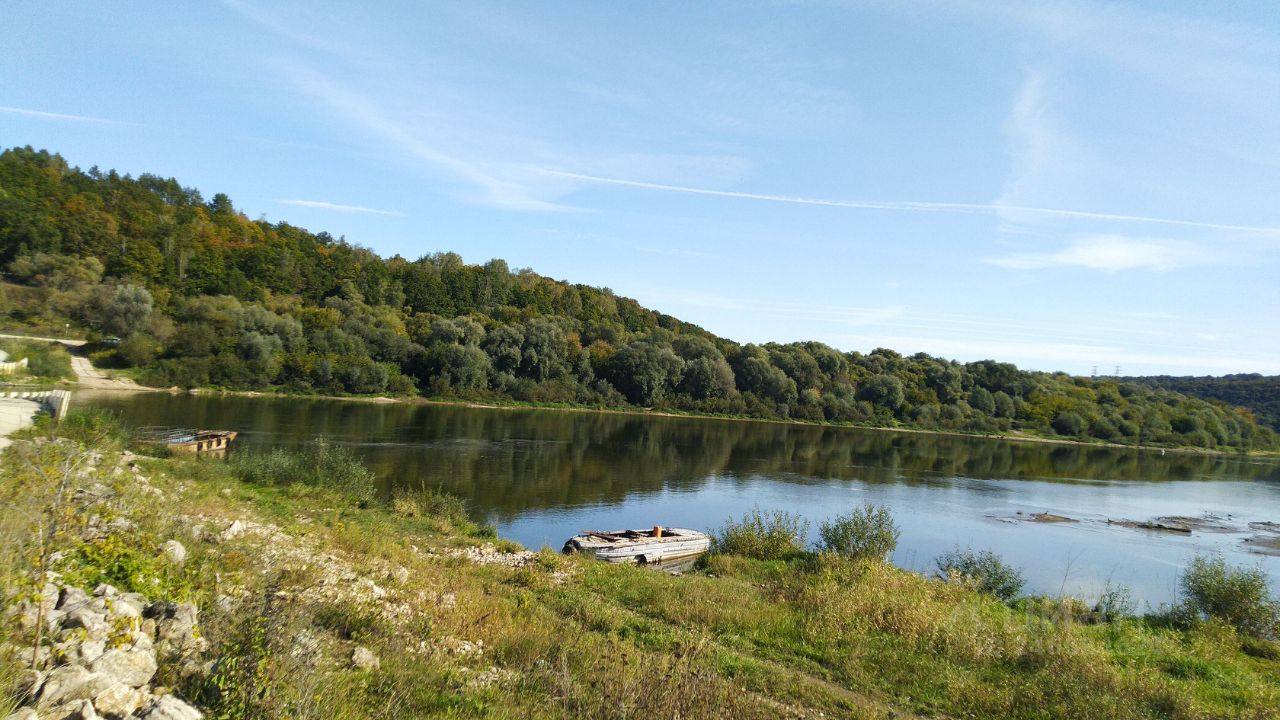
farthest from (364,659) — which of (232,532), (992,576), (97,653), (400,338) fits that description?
(400,338)

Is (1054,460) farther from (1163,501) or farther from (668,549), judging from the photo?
(668,549)

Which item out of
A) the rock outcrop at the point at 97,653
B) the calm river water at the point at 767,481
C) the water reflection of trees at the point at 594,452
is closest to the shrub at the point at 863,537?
the calm river water at the point at 767,481

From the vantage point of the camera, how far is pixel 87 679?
4.33 metres

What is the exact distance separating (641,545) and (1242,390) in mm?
159654

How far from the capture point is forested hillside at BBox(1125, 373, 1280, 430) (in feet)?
371

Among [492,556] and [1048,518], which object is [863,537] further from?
[1048,518]

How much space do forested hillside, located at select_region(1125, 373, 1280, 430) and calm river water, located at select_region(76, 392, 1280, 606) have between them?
196ft

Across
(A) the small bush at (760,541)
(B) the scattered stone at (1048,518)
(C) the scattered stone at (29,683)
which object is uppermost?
(C) the scattered stone at (29,683)

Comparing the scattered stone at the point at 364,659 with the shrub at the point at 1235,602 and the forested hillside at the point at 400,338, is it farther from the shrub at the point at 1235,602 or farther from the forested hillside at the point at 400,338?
the forested hillside at the point at 400,338

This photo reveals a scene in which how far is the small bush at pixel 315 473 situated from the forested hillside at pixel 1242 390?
5482 inches

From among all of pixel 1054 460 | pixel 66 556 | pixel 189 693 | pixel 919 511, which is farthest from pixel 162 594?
pixel 1054 460

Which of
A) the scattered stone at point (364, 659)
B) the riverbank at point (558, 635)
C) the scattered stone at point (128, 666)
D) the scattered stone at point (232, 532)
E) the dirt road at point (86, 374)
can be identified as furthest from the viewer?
the dirt road at point (86, 374)

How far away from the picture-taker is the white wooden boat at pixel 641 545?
19250mm

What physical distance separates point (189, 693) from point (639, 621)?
7024 millimetres
